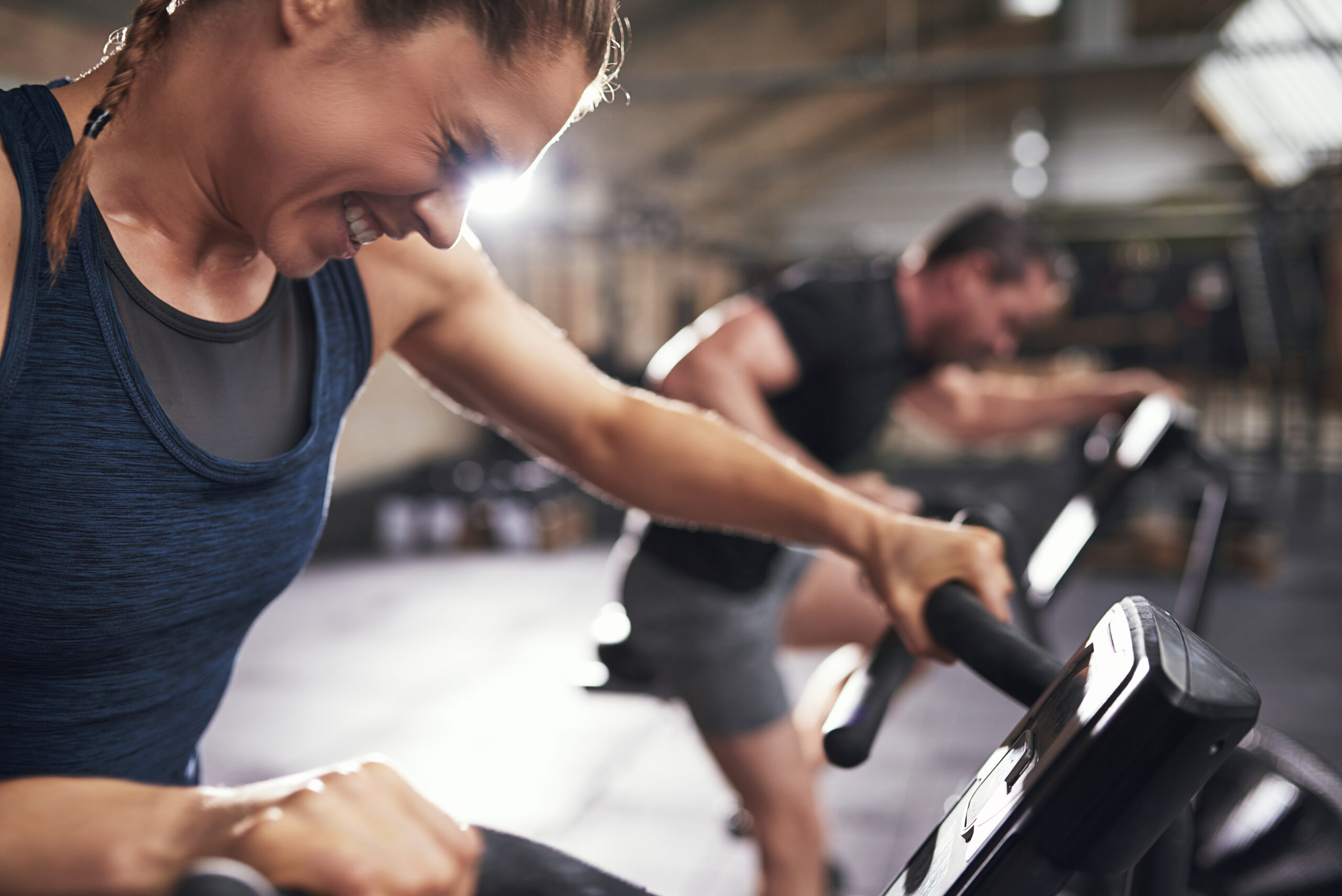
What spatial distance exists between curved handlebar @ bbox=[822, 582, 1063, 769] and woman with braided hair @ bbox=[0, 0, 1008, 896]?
0.12ft

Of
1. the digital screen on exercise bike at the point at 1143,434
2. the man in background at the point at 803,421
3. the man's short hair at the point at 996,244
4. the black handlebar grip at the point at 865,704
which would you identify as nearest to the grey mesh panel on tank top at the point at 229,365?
the black handlebar grip at the point at 865,704

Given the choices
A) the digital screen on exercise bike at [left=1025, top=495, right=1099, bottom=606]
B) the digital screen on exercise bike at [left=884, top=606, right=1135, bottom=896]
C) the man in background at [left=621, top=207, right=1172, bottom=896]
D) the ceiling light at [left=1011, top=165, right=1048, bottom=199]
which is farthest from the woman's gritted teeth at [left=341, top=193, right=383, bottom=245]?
the ceiling light at [left=1011, top=165, right=1048, bottom=199]

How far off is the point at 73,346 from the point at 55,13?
330 cm

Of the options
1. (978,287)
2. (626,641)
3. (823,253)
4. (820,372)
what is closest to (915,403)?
(978,287)

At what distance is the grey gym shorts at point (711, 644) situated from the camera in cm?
172

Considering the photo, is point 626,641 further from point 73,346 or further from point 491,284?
point 73,346

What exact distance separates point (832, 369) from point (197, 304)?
4.62 feet

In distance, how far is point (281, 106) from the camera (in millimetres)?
628

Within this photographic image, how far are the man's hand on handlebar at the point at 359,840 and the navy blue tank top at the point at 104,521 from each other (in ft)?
1.11

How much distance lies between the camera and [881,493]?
2.10 m

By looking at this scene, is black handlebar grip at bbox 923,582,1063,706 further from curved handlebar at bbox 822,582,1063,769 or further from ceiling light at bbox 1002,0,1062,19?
ceiling light at bbox 1002,0,1062,19

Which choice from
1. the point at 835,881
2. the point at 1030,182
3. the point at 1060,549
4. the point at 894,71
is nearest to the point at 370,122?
the point at 1060,549

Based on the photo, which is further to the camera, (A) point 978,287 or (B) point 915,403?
(B) point 915,403

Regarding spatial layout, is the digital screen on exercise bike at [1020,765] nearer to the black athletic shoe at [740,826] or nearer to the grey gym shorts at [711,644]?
the grey gym shorts at [711,644]
